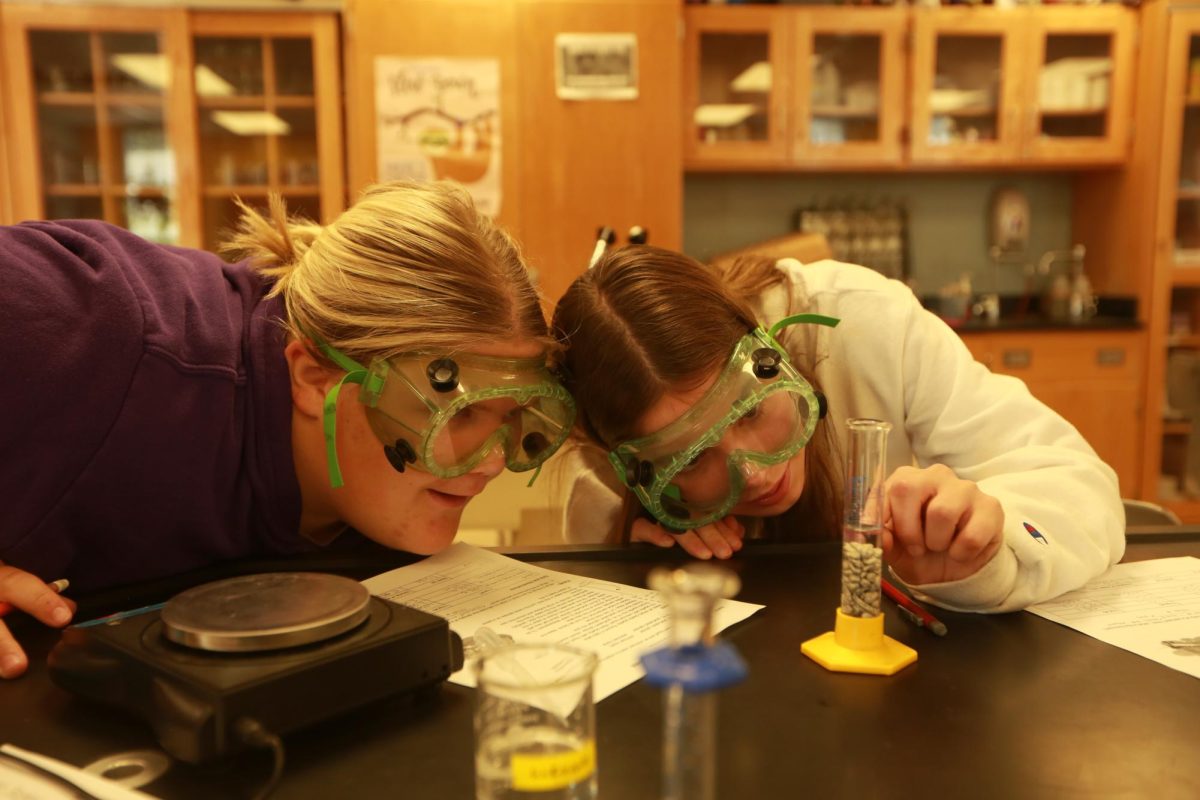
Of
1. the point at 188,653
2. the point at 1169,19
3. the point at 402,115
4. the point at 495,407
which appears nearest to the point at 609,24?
the point at 402,115

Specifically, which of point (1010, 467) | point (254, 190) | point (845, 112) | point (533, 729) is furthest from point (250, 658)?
point (845, 112)

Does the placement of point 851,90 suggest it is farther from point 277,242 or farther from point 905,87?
point 277,242

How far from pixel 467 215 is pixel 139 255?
0.41 metres

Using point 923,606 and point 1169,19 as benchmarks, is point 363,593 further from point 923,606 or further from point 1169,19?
point 1169,19

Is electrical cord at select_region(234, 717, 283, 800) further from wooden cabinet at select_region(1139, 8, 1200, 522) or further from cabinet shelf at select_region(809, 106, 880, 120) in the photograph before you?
wooden cabinet at select_region(1139, 8, 1200, 522)

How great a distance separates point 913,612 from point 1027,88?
368cm

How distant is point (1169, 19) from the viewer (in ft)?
12.3

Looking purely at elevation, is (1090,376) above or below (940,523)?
below

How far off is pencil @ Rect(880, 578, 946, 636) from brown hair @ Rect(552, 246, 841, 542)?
0.31 m

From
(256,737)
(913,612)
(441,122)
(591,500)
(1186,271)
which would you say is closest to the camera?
(256,737)

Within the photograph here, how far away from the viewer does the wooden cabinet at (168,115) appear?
3518 mm

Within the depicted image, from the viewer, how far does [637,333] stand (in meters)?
1.13

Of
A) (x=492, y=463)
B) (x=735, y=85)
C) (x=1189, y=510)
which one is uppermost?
(x=735, y=85)

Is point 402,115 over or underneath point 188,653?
over
